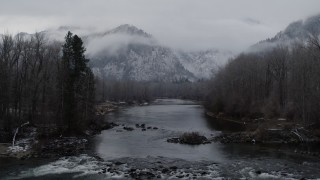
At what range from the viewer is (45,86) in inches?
3282

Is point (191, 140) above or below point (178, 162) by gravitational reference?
above

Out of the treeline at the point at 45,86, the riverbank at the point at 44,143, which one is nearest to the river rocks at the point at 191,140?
the riverbank at the point at 44,143

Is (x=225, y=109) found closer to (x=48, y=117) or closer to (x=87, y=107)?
(x=87, y=107)

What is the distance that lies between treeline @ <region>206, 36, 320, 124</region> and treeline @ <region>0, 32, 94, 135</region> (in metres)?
41.7

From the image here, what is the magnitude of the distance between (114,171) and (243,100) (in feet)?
236

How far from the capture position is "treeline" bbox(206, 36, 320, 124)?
7831 cm

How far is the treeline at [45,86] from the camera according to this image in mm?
67375

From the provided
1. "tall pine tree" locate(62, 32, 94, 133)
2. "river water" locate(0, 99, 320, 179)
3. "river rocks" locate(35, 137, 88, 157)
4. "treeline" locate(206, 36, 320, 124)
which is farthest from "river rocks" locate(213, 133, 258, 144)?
"tall pine tree" locate(62, 32, 94, 133)

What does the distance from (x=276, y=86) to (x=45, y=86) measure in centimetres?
6089

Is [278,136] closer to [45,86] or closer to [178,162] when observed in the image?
[178,162]

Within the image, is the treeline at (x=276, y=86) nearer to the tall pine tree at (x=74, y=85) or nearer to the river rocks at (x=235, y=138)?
the river rocks at (x=235, y=138)

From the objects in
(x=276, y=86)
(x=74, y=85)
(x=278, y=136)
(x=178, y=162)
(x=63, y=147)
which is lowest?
(x=178, y=162)

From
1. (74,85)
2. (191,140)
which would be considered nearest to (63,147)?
(74,85)

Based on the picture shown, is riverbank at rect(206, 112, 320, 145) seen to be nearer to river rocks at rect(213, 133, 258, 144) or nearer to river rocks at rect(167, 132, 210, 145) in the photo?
river rocks at rect(213, 133, 258, 144)
